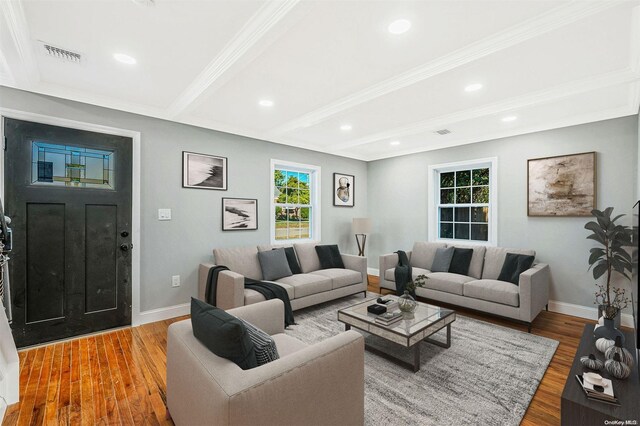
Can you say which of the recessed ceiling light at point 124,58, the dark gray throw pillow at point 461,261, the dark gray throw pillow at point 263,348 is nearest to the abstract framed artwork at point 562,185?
the dark gray throw pillow at point 461,261

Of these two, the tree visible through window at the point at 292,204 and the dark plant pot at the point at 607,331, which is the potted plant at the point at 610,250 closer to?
the dark plant pot at the point at 607,331

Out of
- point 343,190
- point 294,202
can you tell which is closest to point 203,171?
point 294,202

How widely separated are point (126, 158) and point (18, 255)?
4.42 feet

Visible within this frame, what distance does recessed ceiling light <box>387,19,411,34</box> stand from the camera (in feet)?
6.27

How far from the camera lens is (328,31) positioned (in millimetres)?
2025

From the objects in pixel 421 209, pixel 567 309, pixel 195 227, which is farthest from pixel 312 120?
pixel 567 309

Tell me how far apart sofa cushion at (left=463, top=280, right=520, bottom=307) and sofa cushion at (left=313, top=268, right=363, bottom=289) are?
1.48 m

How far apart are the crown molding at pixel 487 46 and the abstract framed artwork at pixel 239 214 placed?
1.97 m

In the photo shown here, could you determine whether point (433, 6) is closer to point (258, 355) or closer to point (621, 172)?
point (258, 355)

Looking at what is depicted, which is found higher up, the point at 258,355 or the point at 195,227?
the point at 195,227

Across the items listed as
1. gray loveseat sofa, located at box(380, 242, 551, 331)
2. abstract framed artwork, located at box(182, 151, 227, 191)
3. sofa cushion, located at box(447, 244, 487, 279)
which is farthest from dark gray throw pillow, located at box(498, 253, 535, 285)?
abstract framed artwork, located at box(182, 151, 227, 191)

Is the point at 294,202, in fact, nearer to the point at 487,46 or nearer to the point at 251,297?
the point at 251,297

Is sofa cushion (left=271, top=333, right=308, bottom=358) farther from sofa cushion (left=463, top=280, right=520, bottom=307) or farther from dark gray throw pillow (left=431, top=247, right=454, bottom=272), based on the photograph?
dark gray throw pillow (left=431, top=247, right=454, bottom=272)

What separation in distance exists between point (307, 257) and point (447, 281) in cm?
203
